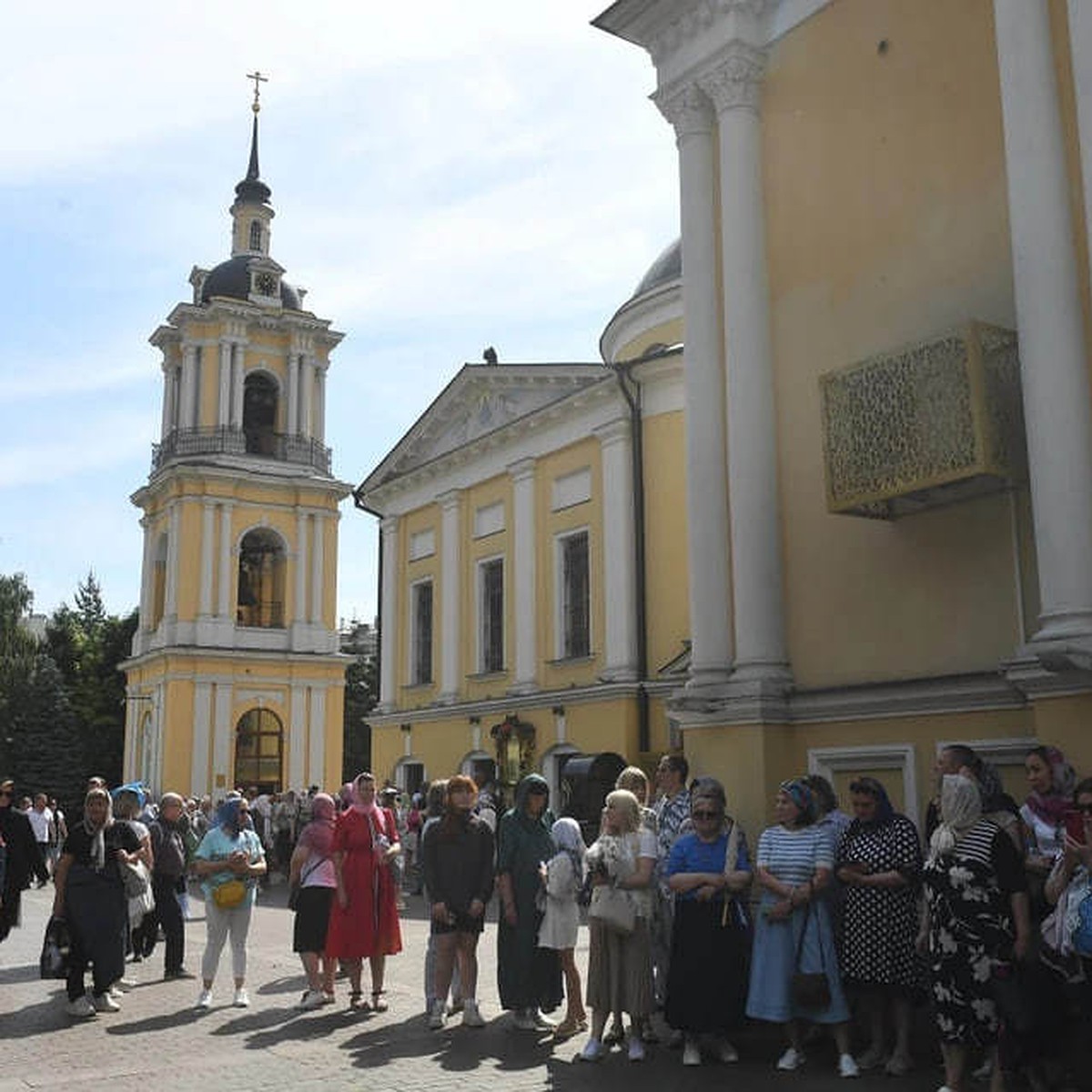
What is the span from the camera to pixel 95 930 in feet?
31.4

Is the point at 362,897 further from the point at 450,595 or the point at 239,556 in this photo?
the point at 239,556

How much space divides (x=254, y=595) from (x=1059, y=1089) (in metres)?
36.9

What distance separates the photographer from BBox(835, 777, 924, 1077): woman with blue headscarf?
7008mm

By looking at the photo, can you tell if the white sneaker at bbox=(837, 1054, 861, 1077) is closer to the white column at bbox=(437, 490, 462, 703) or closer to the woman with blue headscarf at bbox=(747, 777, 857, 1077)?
the woman with blue headscarf at bbox=(747, 777, 857, 1077)

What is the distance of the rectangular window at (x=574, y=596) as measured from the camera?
74.1 ft

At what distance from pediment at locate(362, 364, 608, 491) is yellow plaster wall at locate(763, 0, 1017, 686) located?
12344mm

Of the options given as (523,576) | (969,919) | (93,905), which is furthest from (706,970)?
(523,576)

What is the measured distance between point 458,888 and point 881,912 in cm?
300

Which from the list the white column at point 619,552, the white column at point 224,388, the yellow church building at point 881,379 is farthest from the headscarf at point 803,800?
the white column at point 224,388

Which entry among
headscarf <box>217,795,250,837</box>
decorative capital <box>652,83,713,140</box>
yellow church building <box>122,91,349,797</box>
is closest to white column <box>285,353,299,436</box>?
yellow church building <box>122,91,349,797</box>

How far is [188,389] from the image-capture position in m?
40.5

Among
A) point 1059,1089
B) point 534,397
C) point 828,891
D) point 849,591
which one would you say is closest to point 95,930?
point 828,891

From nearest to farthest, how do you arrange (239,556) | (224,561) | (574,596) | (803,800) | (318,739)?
(803,800)
(574,596)
(224,561)
(239,556)
(318,739)

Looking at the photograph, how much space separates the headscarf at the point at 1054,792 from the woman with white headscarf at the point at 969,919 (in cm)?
51
